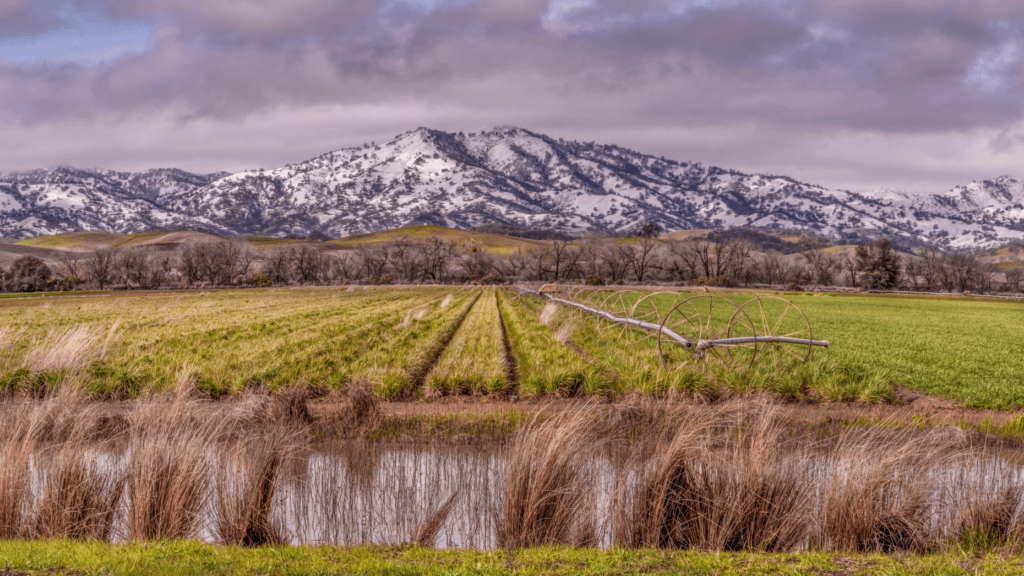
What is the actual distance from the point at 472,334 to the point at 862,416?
16661mm

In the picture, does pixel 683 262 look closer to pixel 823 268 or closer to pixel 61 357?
pixel 823 268

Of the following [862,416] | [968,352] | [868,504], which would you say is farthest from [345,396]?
[968,352]

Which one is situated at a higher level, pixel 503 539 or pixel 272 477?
pixel 272 477

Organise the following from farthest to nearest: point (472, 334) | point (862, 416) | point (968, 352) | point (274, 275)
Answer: point (274, 275)
point (472, 334)
point (968, 352)
point (862, 416)

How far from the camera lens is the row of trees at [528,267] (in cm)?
12506

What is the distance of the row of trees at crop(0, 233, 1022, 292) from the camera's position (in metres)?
125

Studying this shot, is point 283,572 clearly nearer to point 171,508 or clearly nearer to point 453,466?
point 171,508

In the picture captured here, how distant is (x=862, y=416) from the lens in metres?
12.9

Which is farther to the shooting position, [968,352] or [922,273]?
[922,273]

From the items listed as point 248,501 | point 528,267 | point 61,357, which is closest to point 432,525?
point 248,501

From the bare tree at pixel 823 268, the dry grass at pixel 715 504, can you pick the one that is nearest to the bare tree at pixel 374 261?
the bare tree at pixel 823 268

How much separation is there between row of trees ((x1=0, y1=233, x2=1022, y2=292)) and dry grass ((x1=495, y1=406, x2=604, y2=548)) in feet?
398

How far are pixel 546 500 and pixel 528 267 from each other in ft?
492

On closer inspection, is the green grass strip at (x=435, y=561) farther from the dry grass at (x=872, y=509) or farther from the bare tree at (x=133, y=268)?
the bare tree at (x=133, y=268)
